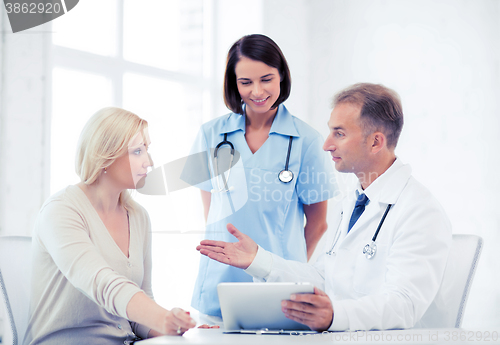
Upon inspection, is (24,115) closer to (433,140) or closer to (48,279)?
(48,279)

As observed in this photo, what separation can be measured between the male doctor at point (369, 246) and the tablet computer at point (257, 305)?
22 mm

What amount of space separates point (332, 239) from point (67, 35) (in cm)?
131

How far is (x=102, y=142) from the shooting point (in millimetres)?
1137

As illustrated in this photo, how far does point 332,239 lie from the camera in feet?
4.21

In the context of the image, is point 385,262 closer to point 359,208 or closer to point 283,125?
point 359,208

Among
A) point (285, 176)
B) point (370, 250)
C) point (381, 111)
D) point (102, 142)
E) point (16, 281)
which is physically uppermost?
point (381, 111)

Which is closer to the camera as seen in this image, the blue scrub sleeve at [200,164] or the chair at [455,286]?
the chair at [455,286]

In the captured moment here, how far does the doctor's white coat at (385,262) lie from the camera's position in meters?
0.92

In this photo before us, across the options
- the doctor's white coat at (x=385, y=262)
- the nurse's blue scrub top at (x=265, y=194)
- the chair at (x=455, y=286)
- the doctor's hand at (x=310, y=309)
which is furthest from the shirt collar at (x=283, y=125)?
the doctor's hand at (x=310, y=309)

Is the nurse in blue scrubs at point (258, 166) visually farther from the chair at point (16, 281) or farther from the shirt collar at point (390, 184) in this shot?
the chair at point (16, 281)

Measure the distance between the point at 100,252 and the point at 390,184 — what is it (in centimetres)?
78

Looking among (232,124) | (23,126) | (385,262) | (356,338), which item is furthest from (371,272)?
(23,126)

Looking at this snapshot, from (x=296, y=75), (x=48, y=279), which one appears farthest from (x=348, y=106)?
(x=296, y=75)

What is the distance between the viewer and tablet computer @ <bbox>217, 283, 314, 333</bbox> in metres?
0.80
